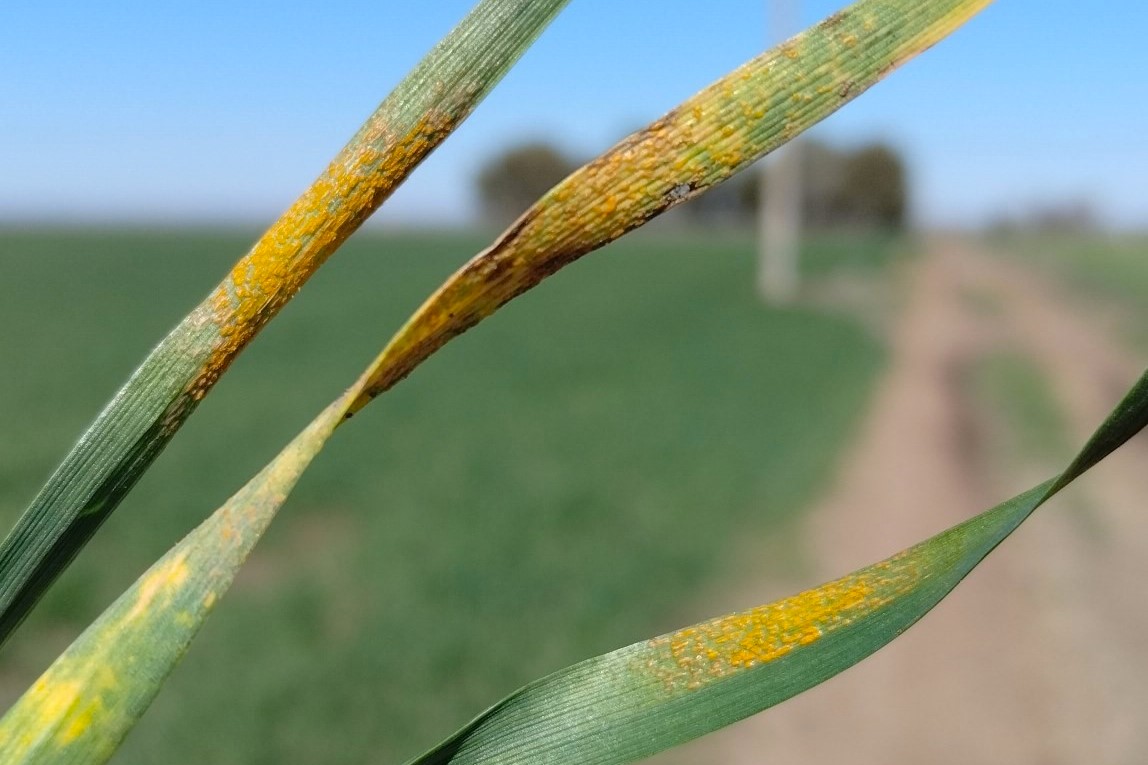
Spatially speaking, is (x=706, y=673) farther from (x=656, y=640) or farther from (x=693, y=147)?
(x=693, y=147)

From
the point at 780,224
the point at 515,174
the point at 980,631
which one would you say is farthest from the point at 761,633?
the point at 515,174

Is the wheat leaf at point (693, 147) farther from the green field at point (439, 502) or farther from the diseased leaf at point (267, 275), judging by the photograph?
the green field at point (439, 502)

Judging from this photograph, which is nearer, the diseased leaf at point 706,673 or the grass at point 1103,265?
the diseased leaf at point 706,673

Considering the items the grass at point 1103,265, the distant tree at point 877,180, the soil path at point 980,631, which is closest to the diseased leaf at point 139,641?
the soil path at point 980,631

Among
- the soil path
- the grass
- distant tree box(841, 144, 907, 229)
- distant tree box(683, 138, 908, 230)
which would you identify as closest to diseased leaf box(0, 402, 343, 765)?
the soil path

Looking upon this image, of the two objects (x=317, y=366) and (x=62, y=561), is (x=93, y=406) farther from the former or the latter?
(x=62, y=561)

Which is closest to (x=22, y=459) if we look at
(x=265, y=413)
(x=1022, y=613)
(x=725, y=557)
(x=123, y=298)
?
(x=265, y=413)

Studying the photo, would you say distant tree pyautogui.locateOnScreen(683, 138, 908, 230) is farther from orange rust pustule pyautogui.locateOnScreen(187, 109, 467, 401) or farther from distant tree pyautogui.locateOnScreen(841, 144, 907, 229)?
orange rust pustule pyautogui.locateOnScreen(187, 109, 467, 401)

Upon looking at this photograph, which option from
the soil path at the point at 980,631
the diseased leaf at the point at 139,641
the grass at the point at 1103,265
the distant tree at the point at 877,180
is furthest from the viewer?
the distant tree at the point at 877,180
